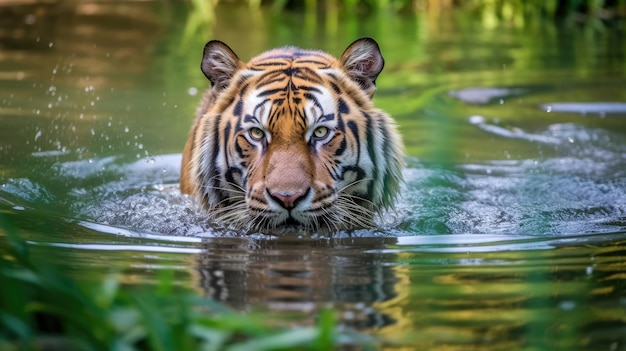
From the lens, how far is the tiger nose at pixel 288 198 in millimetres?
3613

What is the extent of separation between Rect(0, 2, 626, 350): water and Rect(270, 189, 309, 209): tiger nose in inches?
7.0

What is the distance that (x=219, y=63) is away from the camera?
13.7 ft

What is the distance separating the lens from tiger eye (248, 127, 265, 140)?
3912 millimetres

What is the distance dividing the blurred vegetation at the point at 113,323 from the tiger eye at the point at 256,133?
1601mm

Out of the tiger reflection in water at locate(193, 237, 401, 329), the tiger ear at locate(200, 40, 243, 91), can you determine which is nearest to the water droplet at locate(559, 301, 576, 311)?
the tiger reflection in water at locate(193, 237, 401, 329)

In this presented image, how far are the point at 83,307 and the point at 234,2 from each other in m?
12.4

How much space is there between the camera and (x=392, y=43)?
1003 centimetres

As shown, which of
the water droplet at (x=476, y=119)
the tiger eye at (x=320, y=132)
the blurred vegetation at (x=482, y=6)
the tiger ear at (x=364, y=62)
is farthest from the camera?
the blurred vegetation at (x=482, y=6)

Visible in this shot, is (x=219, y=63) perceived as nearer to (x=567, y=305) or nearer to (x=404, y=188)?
(x=404, y=188)

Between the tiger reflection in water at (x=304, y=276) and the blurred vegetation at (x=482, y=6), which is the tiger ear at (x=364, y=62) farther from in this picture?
the blurred vegetation at (x=482, y=6)

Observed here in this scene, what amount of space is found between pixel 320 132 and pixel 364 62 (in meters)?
0.43

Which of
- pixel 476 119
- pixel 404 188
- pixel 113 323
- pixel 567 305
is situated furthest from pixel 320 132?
pixel 476 119

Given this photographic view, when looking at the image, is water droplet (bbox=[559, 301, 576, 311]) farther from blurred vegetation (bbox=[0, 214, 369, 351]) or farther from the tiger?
the tiger

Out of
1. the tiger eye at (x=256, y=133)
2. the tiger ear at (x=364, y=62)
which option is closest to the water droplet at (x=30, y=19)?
the tiger ear at (x=364, y=62)
